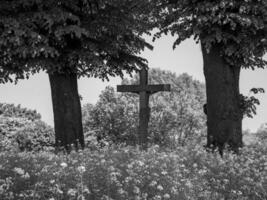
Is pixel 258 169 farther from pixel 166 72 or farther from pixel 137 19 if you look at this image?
pixel 166 72

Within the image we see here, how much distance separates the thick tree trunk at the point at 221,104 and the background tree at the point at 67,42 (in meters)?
3.92

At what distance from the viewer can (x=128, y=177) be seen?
1016cm

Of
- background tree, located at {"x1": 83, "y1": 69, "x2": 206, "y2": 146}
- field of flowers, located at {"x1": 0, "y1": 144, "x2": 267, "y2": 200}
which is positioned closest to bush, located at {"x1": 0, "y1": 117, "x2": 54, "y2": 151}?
background tree, located at {"x1": 83, "y1": 69, "x2": 206, "y2": 146}

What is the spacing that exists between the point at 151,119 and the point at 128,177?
113 ft


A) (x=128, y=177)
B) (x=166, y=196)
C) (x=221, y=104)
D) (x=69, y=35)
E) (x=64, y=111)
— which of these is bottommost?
(x=166, y=196)

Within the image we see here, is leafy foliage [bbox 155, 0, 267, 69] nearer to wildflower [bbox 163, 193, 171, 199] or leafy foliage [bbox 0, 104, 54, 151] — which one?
wildflower [bbox 163, 193, 171, 199]

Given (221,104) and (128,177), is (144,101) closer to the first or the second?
(221,104)

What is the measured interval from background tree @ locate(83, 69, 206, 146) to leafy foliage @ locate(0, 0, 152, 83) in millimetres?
16407

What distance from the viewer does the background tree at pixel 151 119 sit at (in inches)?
1599

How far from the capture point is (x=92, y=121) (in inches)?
1639

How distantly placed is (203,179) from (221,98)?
20.3ft

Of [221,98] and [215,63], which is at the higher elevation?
[215,63]

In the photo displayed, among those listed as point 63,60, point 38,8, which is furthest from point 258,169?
point 38,8

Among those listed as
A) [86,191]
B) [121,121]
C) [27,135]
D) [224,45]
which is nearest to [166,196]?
[86,191]
